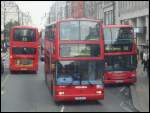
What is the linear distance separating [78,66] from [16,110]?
326 cm

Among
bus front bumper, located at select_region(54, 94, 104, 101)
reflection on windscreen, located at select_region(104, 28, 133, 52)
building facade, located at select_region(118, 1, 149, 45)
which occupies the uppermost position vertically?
building facade, located at select_region(118, 1, 149, 45)

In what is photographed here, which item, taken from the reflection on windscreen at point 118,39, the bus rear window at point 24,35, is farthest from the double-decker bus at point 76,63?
the bus rear window at point 24,35

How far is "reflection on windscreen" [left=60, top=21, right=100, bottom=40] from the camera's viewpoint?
71.7 ft

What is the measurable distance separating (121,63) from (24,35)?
37.2 ft

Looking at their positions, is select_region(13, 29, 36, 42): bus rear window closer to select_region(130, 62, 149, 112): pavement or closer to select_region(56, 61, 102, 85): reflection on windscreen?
select_region(130, 62, 149, 112): pavement

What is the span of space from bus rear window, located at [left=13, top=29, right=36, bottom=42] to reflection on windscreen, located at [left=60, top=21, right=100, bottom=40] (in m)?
17.4

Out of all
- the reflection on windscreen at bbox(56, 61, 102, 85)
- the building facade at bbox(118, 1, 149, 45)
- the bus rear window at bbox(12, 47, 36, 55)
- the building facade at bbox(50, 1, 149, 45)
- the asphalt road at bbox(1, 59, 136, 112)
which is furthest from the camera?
the building facade at bbox(118, 1, 149, 45)

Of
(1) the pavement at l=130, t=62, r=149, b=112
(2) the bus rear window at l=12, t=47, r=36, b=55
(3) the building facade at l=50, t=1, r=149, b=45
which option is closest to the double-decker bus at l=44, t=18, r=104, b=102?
(1) the pavement at l=130, t=62, r=149, b=112

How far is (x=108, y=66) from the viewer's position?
2992 cm

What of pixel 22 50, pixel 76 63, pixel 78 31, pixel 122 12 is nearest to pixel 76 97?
pixel 76 63

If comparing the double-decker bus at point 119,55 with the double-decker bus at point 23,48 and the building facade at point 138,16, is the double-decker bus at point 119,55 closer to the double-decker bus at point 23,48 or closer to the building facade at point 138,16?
the double-decker bus at point 23,48

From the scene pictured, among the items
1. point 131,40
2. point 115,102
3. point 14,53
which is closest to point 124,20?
point 14,53

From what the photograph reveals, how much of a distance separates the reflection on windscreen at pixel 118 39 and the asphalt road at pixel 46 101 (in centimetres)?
223

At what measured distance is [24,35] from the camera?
3916 cm
